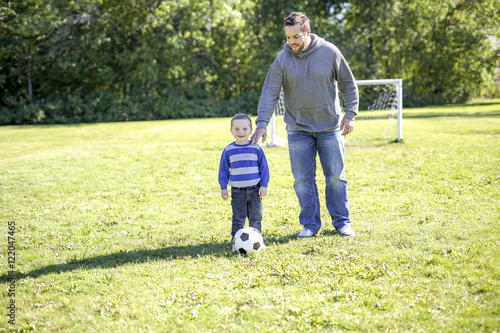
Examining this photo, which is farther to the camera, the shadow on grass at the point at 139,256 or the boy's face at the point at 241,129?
the boy's face at the point at 241,129

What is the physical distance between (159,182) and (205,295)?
17.0 feet

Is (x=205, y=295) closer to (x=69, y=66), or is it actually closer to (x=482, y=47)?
(x=69, y=66)

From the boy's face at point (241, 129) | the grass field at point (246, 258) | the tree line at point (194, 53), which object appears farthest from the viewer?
the tree line at point (194, 53)

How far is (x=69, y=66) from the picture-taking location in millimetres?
27688

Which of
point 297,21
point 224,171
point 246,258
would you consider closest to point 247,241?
point 246,258

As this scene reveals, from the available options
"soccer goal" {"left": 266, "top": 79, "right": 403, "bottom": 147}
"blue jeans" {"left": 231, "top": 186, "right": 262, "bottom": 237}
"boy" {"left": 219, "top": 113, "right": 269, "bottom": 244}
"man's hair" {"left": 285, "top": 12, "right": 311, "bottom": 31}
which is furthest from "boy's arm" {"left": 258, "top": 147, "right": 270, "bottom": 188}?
"soccer goal" {"left": 266, "top": 79, "right": 403, "bottom": 147}

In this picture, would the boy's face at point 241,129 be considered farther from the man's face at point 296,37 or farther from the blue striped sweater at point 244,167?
the man's face at point 296,37

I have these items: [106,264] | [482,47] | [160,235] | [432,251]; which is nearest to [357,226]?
[432,251]

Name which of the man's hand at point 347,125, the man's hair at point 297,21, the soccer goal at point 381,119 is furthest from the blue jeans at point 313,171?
the soccer goal at point 381,119

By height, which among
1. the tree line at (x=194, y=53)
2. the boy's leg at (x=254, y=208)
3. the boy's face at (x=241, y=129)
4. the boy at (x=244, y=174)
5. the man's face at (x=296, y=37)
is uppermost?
the tree line at (x=194, y=53)

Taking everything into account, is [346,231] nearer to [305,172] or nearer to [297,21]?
[305,172]

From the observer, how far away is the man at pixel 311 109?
492 cm

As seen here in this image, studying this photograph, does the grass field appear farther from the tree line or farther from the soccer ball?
the tree line

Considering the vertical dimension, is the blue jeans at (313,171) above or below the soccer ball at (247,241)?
above
